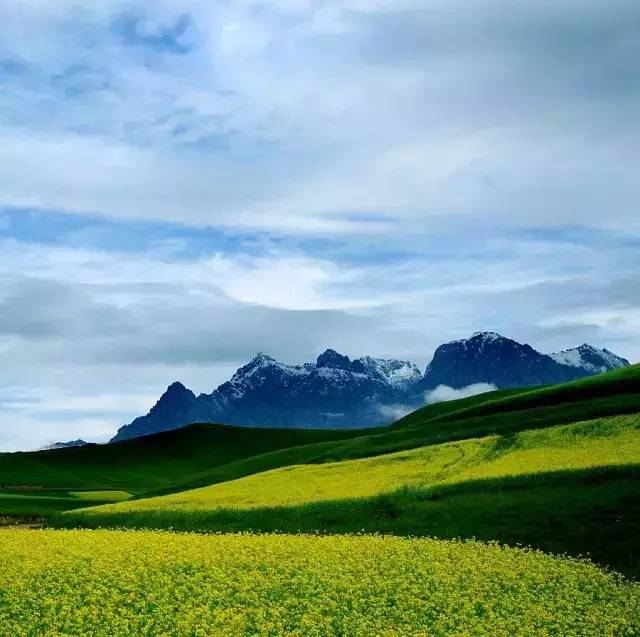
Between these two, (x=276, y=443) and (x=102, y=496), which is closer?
(x=102, y=496)

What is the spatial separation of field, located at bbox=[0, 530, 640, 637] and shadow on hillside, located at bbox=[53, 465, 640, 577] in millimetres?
3224

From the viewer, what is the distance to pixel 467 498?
1997 inches

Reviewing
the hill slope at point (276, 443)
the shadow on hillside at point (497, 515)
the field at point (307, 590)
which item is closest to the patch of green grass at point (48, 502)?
the hill slope at point (276, 443)

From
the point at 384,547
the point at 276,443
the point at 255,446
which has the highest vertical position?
the point at 276,443

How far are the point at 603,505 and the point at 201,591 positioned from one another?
80.5 ft

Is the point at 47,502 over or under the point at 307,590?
over

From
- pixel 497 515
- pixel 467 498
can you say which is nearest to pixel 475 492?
pixel 467 498

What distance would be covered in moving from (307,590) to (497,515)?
58.3 ft

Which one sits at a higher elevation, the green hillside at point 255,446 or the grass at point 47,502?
the green hillside at point 255,446

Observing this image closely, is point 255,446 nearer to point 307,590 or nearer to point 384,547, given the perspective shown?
point 384,547

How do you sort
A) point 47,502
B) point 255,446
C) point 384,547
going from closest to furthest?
point 384,547
point 47,502
point 255,446

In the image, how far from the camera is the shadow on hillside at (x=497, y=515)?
4150 centimetres

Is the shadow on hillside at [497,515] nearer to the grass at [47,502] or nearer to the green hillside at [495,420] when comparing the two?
the green hillside at [495,420]

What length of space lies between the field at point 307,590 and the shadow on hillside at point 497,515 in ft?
10.6
